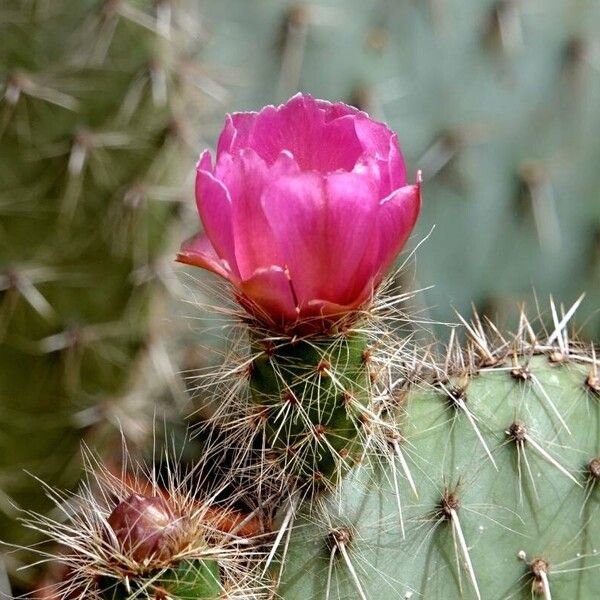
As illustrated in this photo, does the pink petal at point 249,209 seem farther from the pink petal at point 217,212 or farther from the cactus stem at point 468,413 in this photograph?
the cactus stem at point 468,413

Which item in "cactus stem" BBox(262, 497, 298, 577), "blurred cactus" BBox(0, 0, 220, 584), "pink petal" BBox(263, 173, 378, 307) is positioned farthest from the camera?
"blurred cactus" BBox(0, 0, 220, 584)

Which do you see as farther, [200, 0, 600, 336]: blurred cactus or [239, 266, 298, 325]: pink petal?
[200, 0, 600, 336]: blurred cactus

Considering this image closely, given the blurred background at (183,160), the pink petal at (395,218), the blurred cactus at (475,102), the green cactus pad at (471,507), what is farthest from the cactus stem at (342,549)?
the blurred cactus at (475,102)

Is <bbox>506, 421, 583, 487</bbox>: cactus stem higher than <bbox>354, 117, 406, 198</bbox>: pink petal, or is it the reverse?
Result: <bbox>354, 117, 406, 198</bbox>: pink petal

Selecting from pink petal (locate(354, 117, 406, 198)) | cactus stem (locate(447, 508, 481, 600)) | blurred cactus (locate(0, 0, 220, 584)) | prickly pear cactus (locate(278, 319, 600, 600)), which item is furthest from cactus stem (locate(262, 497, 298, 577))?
blurred cactus (locate(0, 0, 220, 584))

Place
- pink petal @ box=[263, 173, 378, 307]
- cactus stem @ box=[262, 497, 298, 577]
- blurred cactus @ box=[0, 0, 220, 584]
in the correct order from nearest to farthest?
pink petal @ box=[263, 173, 378, 307] → cactus stem @ box=[262, 497, 298, 577] → blurred cactus @ box=[0, 0, 220, 584]

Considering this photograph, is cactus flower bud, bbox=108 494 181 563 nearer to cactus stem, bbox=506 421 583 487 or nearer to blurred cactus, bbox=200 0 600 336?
cactus stem, bbox=506 421 583 487

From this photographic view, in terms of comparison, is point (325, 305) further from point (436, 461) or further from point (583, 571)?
point (583, 571)
